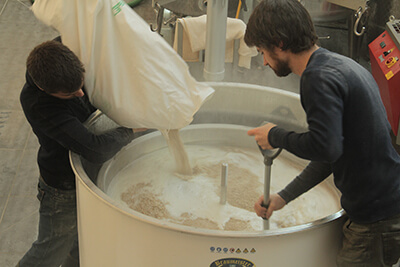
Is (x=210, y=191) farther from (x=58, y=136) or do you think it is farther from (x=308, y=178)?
(x=58, y=136)

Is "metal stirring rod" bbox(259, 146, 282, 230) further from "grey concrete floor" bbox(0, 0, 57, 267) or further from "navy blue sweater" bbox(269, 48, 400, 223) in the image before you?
"grey concrete floor" bbox(0, 0, 57, 267)

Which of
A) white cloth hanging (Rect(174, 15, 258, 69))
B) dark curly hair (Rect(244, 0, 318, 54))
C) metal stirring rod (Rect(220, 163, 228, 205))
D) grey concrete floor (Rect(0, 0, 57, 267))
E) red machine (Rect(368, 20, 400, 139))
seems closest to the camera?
dark curly hair (Rect(244, 0, 318, 54))

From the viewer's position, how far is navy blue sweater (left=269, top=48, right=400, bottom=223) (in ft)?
3.42

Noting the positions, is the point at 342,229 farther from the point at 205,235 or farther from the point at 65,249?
the point at 65,249

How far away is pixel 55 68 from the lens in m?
1.31

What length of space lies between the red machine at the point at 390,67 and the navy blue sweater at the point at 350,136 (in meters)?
1.33

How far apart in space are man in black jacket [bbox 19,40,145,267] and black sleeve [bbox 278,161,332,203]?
53 cm

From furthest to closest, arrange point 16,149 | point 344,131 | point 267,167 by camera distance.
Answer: point 16,149 < point 267,167 < point 344,131

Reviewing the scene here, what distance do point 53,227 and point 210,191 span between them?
1.83 ft

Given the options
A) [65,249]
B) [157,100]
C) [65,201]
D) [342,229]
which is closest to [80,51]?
[157,100]

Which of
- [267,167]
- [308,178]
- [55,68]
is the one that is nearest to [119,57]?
[55,68]

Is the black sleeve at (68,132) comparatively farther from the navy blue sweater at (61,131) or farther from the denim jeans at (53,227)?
the denim jeans at (53,227)

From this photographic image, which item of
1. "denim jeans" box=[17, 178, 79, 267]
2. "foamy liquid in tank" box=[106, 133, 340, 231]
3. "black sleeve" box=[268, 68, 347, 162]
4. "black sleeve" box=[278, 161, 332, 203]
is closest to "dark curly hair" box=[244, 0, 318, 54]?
Result: "black sleeve" box=[268, 68, 347, 162]

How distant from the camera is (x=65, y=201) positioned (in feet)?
5.41
